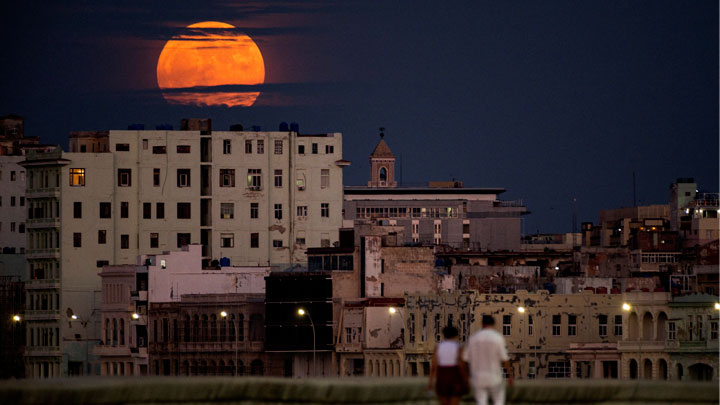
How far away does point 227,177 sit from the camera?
495 ft

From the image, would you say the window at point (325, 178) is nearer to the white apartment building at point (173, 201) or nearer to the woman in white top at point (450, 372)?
the white apartment building at point (173, 201)

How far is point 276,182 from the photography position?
150875 millimetres

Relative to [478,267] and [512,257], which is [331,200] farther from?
[512,257]

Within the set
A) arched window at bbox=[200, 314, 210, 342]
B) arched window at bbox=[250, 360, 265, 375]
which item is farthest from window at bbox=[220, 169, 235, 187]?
arched window at bbox=[250, 360, 265, 375]

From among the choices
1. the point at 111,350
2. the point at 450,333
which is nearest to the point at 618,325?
the point at 111,350

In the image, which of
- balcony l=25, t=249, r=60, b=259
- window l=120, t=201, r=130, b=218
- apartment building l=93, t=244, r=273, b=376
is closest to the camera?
apartment building l=93, t=244, r=273, b=376

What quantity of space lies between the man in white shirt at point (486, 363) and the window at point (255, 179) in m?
114

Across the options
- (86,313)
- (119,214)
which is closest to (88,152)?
(119,214)

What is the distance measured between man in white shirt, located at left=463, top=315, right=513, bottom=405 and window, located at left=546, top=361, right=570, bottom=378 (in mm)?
74504

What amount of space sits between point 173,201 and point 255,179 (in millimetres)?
7064

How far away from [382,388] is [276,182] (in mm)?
110190

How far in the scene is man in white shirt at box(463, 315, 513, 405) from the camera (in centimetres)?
3728

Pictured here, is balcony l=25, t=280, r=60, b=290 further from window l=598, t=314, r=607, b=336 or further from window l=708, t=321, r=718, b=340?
window l=708, t=321, r=718, b=340

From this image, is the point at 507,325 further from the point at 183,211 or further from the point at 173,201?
the point at 173,201
